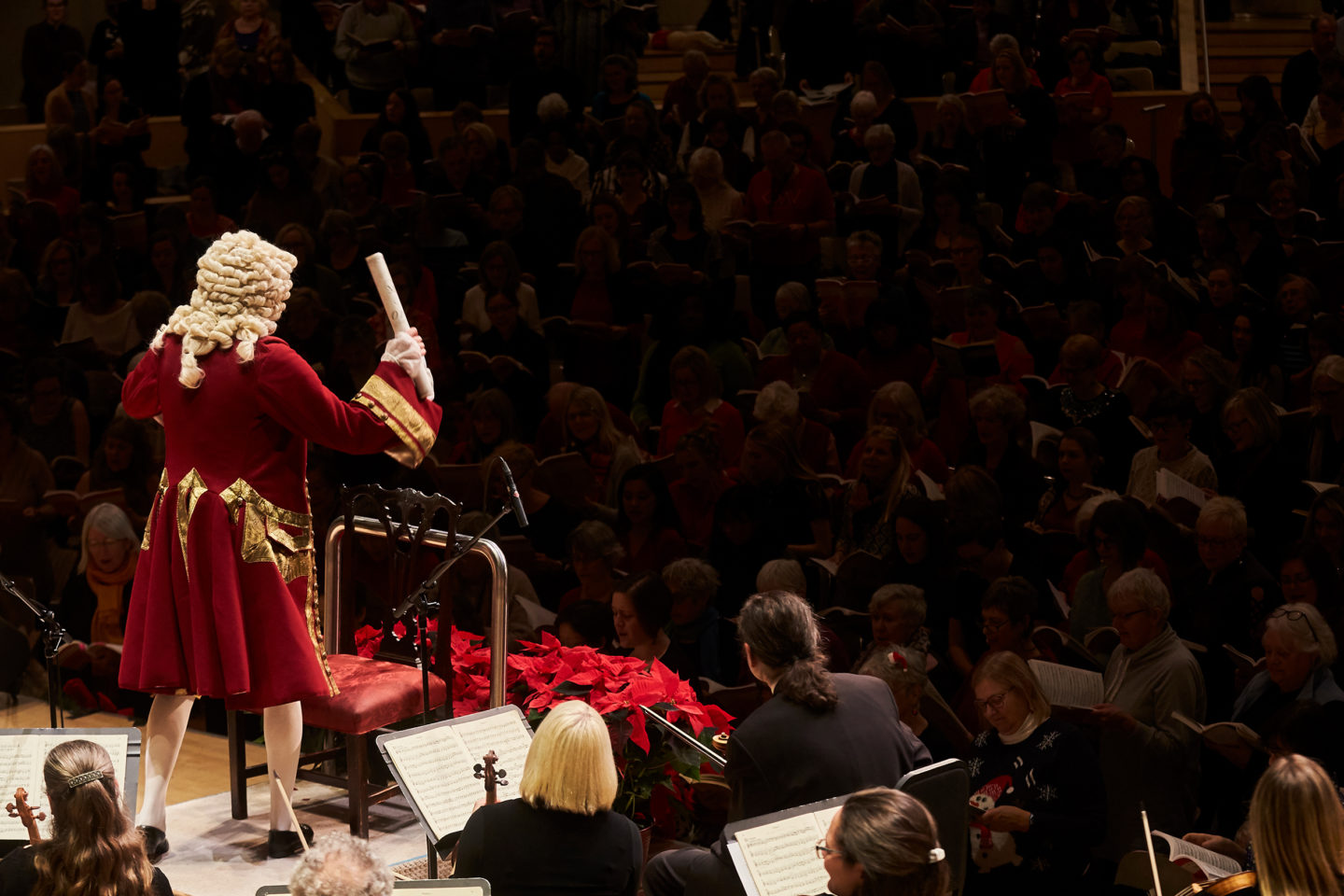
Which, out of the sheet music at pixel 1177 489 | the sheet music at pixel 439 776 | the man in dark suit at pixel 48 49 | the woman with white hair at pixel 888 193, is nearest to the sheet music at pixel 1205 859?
the sheet music at pixel 439 776

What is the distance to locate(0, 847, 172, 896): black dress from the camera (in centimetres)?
288

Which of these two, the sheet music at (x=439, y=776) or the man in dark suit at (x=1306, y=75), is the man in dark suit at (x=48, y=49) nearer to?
the man in dark suit at (x=1306, y=75)

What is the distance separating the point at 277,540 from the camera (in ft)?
11.8

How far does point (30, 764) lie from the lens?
353 cm

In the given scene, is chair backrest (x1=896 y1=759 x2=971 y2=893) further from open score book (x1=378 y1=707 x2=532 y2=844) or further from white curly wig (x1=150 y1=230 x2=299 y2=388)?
white curly wig (x1=150 y1=230 x2=299 y2=388)

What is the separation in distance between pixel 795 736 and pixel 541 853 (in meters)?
0.53

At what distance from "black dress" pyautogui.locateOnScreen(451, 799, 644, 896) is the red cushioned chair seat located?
804 millimetres

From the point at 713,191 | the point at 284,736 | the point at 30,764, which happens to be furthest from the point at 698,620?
the point at 713,191

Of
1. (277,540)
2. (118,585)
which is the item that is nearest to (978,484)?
(277,540)

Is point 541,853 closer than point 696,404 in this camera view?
Yes

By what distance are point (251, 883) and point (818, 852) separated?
152 centimetres

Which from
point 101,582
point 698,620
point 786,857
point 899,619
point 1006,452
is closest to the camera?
point 786,857

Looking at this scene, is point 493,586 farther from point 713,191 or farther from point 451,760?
point 713,191

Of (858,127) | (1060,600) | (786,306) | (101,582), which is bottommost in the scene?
(101,582)
